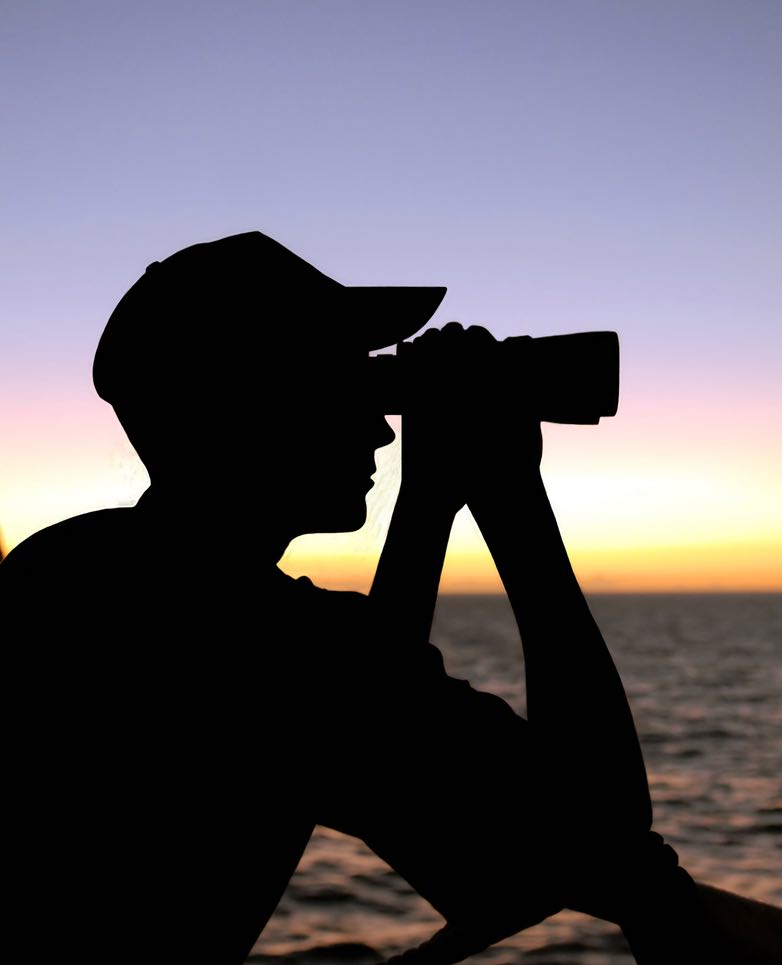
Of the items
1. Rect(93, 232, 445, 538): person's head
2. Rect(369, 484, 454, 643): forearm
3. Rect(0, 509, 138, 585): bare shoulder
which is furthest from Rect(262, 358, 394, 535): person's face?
Rect(0, 509, 138, 585): bare shoulder

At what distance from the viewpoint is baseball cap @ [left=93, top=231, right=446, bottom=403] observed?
1.46 meters

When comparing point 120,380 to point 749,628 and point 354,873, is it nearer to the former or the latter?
point 354,873

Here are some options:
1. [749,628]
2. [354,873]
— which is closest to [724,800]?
[354,873]

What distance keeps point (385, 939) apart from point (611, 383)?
11.8 meters

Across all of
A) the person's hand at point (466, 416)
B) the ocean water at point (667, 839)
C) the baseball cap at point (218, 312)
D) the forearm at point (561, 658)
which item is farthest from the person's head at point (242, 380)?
the ocean water at point (667, 839)

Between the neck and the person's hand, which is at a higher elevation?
the person's hand

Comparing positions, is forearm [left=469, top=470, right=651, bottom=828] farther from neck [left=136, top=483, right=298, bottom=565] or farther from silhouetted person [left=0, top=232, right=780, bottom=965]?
neck [left=136, top=483, right=298, bottom=565]

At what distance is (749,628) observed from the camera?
323ft

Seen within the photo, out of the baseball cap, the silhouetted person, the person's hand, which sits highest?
the baseball cap

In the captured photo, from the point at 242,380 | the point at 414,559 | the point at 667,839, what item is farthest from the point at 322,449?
the point at 667,839

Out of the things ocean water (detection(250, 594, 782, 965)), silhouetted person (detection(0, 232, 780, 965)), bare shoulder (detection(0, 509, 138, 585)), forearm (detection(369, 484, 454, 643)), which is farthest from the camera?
ocean water (detection(250, 594, 782, 965))

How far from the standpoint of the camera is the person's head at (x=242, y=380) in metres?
1.46

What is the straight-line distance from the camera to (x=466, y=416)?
1552mm

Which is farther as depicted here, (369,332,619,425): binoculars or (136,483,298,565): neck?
(369,332,619,425): binoculars
